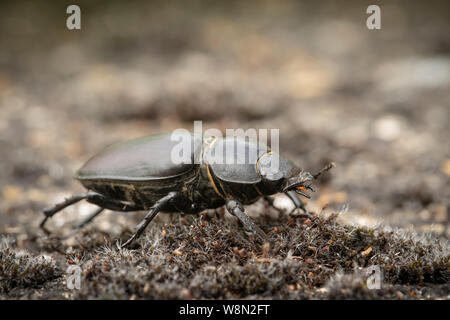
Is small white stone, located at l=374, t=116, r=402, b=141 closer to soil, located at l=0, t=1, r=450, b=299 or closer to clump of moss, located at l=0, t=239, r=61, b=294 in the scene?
soil, located at l=0, t=1, r=450, b=299

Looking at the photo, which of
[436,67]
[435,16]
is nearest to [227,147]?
[436,67]

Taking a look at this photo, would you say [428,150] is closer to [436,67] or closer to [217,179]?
[436,67]

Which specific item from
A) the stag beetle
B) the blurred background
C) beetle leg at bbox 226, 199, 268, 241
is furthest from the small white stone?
beetle leg at bbox 226, 199, 268, 241

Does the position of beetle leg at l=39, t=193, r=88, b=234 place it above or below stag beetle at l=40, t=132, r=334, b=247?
below

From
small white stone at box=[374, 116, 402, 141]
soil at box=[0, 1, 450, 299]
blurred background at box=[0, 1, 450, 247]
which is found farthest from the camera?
small white stone at box=[374, 116, 402, 141]

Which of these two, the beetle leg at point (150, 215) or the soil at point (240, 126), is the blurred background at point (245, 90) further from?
the beetle leg at point (150, 215)
